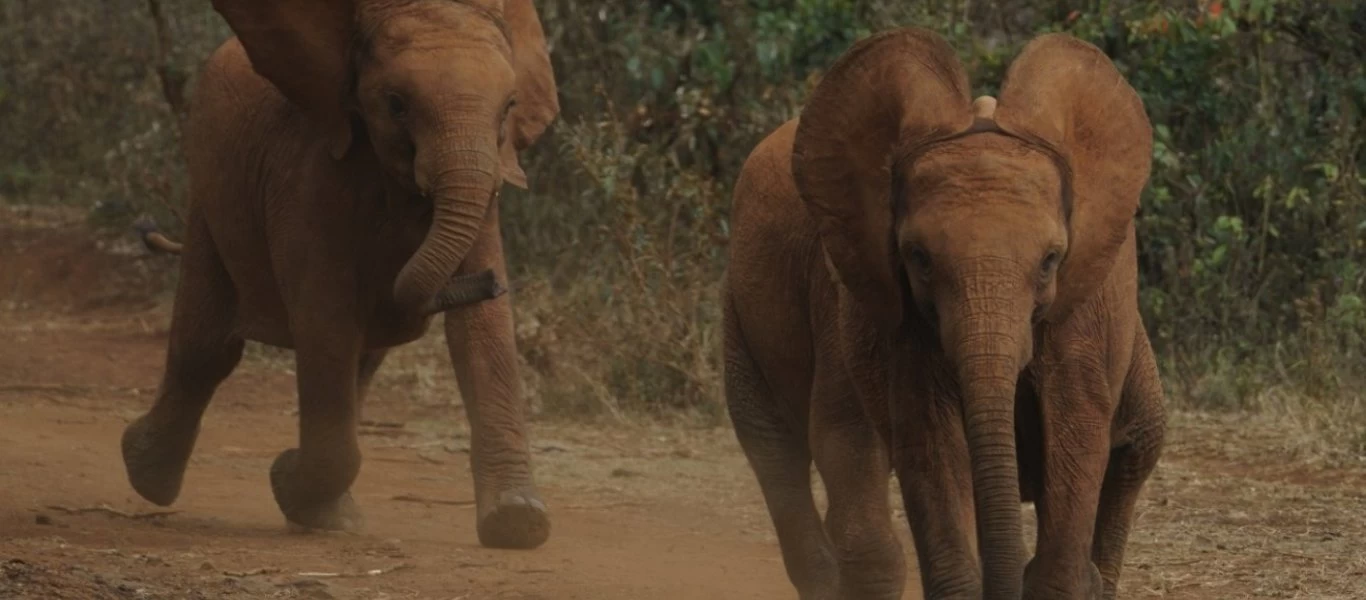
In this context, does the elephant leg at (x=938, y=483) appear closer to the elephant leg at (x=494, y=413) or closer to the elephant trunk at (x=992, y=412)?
the elephant trunk at (x=992, y=412)

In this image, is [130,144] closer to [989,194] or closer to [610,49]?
[610,49]

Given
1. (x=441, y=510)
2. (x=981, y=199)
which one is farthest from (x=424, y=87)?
(x=981, y=199)

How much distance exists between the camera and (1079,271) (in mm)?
5719

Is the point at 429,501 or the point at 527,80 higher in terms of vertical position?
the point at 527,80

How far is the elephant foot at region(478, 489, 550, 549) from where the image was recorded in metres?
7.90

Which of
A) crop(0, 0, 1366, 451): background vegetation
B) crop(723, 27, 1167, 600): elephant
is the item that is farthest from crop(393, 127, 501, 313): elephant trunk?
crop(0, 0, 1366, 451): background vegetation

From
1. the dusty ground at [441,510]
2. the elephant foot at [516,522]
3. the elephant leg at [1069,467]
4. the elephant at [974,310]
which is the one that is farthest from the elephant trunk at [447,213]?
the elephant leg at [1069,467]

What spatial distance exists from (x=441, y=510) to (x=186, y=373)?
1096mm

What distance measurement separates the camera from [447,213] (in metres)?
7.49

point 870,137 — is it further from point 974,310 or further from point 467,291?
point 467,291

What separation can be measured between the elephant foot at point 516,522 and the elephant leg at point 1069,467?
239 centimetres

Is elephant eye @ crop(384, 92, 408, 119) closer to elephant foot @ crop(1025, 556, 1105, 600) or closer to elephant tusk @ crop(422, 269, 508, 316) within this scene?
elephant tusk @ crop(422, 269, 508, 316)

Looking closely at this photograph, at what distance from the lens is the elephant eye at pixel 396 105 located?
7734 mm

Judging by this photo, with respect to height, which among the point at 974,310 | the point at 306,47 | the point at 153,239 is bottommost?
the point at 974,310
